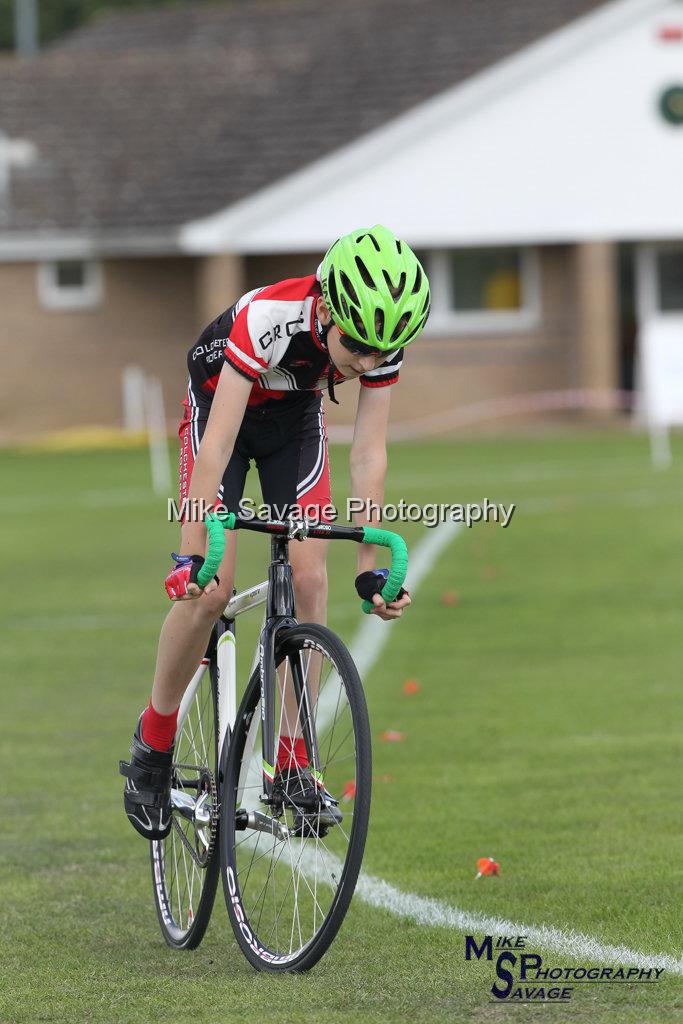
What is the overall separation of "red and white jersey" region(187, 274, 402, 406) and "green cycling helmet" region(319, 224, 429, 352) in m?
0.20

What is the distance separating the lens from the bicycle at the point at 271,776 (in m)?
5.07

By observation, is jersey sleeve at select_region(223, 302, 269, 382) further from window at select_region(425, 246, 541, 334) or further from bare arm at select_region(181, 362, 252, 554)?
window at select_region(425, 246, 541, 334)

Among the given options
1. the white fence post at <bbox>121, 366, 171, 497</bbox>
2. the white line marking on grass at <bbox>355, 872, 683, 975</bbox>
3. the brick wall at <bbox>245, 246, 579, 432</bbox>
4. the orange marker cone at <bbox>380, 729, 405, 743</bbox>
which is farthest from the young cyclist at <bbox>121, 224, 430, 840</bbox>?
the brick wall at <bbox>245, 246, 579, 432</bbox>

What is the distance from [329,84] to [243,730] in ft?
113

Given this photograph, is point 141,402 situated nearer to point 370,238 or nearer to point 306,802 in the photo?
point 370,238

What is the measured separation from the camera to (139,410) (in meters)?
36.9

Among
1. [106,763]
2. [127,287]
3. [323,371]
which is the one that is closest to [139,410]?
[127,287]

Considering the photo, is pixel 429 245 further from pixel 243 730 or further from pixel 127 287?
pixel 243 730

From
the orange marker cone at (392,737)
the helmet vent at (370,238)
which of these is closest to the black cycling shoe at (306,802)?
the helmet vent at (370,238)

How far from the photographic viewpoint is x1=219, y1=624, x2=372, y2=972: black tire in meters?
4.88

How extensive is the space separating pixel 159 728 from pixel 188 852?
0.41 meters

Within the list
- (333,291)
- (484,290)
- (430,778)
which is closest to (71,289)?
(484,290)

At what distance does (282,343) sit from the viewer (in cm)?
547

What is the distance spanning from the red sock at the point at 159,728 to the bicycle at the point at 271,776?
0.12 feet
